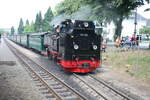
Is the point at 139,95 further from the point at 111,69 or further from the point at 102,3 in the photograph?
the point at 102,3

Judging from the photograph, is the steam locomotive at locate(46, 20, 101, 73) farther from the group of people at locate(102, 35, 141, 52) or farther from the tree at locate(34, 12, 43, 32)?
the tree at locate(34, 12, 43, 32)

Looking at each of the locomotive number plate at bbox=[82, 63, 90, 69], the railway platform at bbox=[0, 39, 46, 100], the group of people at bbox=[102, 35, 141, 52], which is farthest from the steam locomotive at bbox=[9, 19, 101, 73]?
the group of people at bbox=[102, 35, 141, 52]

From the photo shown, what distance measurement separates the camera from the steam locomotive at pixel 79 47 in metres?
14.3

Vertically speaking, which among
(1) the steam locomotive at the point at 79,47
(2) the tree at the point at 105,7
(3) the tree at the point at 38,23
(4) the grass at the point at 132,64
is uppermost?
(3) the tree at the point at 38,23

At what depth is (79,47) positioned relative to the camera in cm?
1459

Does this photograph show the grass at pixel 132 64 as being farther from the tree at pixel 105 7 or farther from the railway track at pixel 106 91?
the tree at pixel 105 7

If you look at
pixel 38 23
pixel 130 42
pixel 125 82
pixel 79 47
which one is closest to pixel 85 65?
pixel 79 47

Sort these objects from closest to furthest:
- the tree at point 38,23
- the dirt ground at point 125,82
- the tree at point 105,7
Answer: the dirt ground at point 125,82, the tree at point 105,7, the tree at point 38,23

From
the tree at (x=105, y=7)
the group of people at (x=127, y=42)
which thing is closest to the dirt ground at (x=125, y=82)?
the tree at (x=105, y=7)

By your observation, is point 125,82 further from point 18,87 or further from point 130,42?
point 130,42

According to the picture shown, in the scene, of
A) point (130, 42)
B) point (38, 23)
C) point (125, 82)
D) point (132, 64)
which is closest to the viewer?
point (125, 82)

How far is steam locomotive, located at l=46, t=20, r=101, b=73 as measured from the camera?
1432 cm

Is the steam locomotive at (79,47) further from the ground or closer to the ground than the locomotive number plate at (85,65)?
further from the ground

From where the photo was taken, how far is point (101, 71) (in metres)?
15.9
